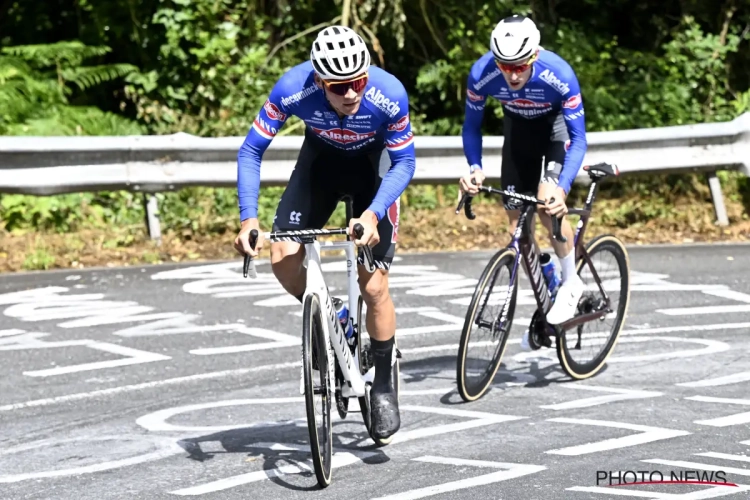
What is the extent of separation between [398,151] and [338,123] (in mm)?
323

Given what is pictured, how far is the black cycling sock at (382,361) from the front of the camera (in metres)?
6.70

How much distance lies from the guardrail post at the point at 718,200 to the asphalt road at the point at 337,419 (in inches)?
77.7

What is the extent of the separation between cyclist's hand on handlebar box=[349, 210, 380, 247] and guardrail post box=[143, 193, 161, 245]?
6.61 metres

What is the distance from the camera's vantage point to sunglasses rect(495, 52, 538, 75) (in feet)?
25.4

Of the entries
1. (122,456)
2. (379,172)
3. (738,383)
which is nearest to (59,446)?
(122,456)

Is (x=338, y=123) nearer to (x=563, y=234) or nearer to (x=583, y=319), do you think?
(x=563, y=234)

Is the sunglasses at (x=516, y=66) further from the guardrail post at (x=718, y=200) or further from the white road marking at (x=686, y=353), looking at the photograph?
the guardrail post at (x=718, y=200)

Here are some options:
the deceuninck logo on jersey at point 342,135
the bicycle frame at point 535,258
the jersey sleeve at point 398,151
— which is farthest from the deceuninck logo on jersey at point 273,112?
the bicycle frame at point 535,258

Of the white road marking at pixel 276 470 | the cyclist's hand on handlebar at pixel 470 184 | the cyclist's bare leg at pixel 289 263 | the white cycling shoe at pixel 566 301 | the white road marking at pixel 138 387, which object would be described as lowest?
the white road marking at pixel 276 470

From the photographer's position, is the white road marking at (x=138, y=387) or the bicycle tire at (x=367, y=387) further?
the white road marking at (x=138, y=387)

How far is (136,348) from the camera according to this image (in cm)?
904

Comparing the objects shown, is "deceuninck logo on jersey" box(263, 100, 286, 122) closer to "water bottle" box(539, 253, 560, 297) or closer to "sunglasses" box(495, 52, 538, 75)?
"sunglasses" box(495, 52, 538, 75)

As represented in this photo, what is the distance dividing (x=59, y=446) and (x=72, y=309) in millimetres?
3450

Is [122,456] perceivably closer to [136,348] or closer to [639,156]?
[136,348]
